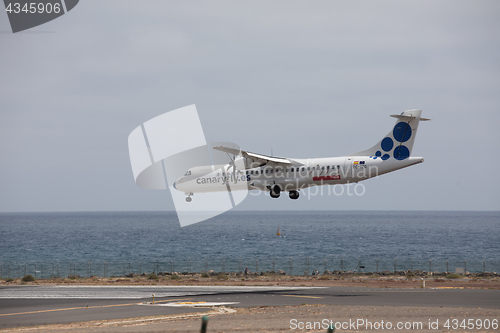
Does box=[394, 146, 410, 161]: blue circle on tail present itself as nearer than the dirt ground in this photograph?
Yes

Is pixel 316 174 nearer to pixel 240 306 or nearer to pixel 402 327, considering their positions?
pixel 240 306

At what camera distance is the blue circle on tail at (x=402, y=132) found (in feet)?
122

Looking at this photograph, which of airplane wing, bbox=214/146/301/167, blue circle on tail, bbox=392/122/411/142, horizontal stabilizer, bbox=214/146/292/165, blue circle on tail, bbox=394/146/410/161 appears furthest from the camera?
blue circle on tail, bbox=392/122/411/142

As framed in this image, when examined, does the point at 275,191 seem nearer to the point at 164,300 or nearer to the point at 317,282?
the point at 164,300

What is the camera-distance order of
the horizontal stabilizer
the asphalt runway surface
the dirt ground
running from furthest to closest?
the dirt ground < the horizontal stabilizer < the asphalt runway surface

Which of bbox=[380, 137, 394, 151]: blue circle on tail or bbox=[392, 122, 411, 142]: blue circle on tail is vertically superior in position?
bbox=[392, 122, 411, 142]: blue circle on tail

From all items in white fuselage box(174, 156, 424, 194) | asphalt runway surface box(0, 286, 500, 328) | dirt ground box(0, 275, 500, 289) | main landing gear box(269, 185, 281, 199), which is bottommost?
dirt ground box(0, 275, 500, 289)

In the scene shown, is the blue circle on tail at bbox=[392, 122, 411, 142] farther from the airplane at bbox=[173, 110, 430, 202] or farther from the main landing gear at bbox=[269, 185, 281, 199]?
the main landing gear at bbox=[269, 185, 281, 199]

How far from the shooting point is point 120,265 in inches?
3593

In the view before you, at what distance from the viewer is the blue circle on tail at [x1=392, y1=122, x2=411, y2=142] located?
37.2 metres

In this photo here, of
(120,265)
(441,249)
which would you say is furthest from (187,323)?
(441,249)

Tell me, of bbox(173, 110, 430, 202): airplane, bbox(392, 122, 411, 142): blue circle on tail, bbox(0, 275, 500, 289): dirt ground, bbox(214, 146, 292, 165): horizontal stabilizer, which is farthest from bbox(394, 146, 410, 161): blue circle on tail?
bbox(0, 275, 500, 289): dirt ground

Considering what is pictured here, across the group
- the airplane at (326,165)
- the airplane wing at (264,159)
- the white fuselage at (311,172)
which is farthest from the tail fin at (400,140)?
the airplane wing at (264,159)

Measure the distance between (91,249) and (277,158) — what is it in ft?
349
